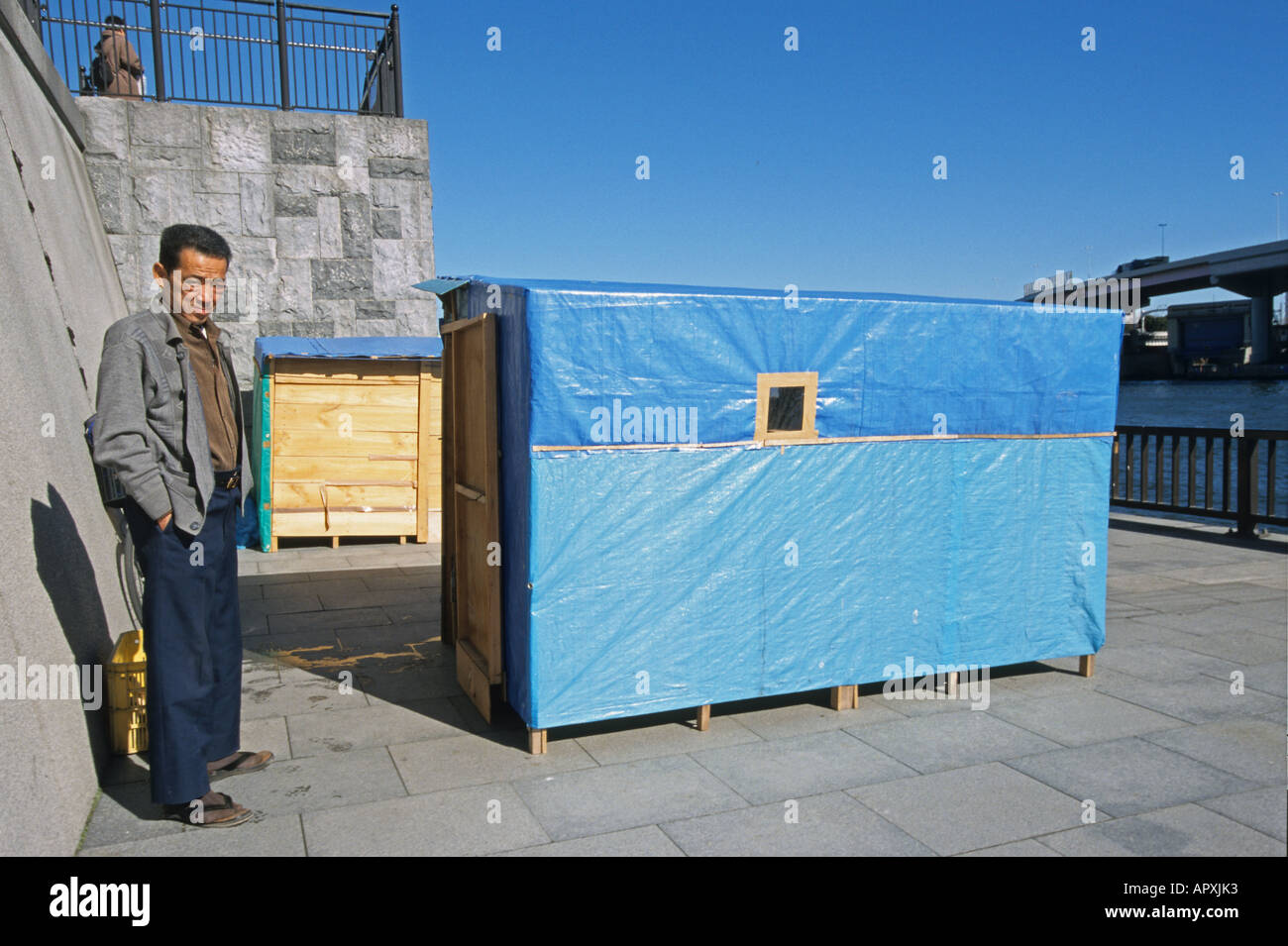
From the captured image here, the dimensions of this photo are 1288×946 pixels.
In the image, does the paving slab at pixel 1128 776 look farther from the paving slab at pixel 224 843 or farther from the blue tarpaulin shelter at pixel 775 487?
the paving slab at pixel 224 843

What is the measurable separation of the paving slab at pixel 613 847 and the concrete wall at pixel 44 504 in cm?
162

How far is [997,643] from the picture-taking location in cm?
543

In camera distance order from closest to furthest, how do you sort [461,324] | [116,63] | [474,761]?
[474,761] → [461,324] → [116,63]

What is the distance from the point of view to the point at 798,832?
3.70 metres

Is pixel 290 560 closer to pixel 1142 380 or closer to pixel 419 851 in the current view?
pixel 419 851

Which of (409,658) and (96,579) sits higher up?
(96,579)

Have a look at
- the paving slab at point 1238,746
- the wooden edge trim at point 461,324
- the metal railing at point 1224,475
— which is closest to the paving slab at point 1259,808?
the paving slab at point 1238,746

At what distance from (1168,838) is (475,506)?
365cm

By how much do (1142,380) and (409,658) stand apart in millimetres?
74658

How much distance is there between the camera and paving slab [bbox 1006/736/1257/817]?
13.0 feet

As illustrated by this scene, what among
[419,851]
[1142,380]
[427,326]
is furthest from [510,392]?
[1142,380]

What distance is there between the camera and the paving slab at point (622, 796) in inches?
150

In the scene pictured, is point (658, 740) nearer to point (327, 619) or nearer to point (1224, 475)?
point (327, 619)

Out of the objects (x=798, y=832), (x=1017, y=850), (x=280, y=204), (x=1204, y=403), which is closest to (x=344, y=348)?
(x=280, y=204)
